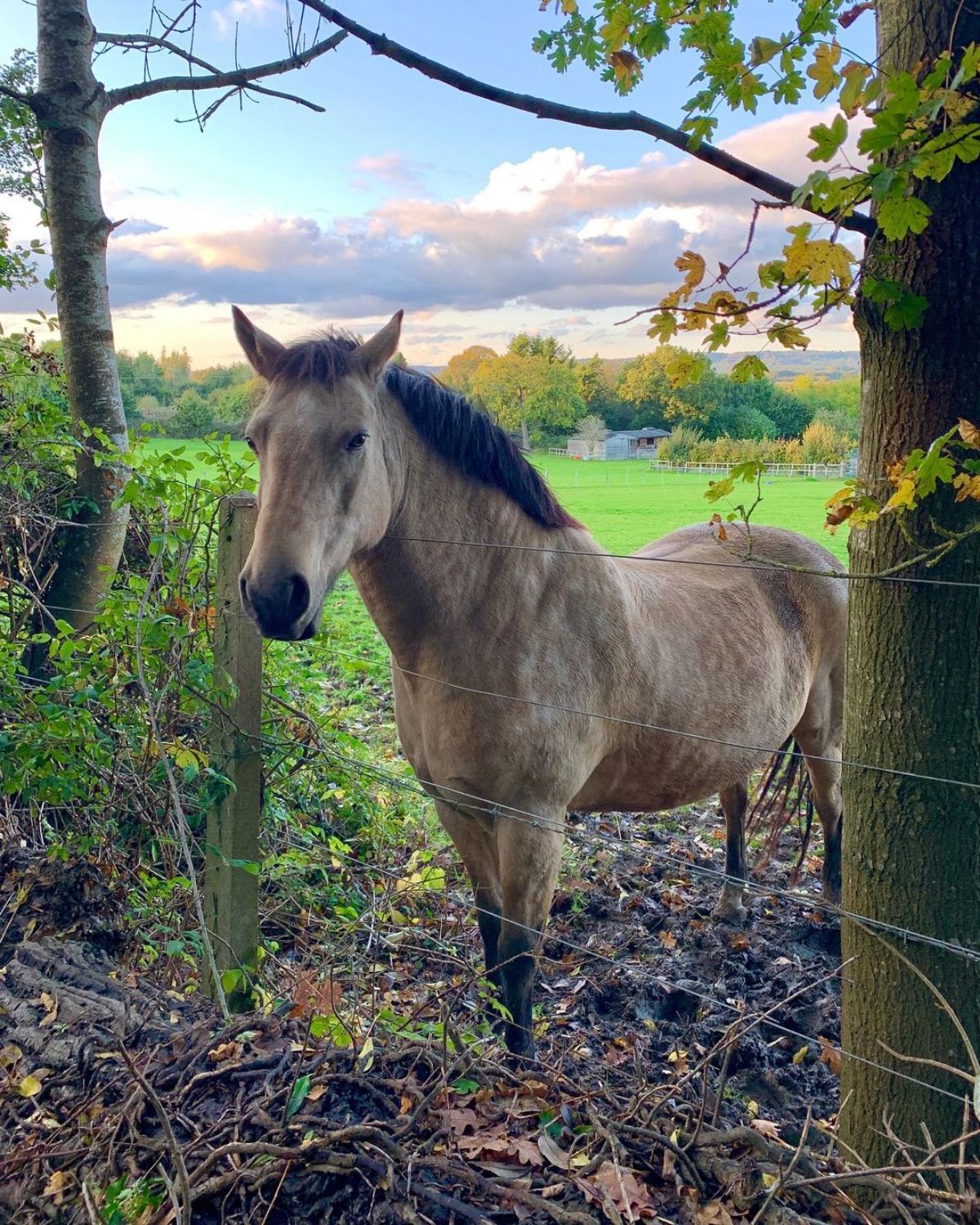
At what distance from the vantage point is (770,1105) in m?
3.14

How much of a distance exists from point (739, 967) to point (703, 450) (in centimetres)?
1922

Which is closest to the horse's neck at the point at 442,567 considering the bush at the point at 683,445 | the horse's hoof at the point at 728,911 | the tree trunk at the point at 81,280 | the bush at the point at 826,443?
the tree trunk at the point at 81,280

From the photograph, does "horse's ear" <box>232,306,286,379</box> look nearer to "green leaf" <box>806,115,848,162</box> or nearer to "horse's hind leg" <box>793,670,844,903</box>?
"green leaf" <box>806,115,848,162</box>

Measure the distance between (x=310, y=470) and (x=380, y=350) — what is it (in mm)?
565

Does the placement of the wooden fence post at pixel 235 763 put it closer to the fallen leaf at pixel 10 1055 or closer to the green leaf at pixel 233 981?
the green leaf at pixel 233 981

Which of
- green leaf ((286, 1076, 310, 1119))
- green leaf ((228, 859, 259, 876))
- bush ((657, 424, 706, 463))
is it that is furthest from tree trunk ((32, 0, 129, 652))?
bush ((657, 424, 706, 463))

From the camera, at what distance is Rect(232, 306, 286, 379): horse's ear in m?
2.78

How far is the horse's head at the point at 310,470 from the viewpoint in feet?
7.69

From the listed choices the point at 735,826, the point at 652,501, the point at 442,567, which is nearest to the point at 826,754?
the point at 735,826

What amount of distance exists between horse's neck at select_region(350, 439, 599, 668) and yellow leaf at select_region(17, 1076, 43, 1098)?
1626 millimetres

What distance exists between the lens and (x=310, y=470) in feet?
8.23

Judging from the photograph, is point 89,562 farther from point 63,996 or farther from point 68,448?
point 63,996

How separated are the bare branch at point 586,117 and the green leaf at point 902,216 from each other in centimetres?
9

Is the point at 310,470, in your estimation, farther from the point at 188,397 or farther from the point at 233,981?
the point at 188,397
